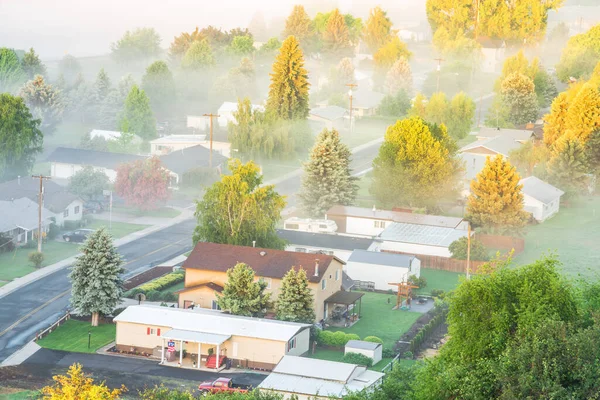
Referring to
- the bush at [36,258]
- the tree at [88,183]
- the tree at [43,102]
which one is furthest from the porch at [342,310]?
the tree at [43,102]

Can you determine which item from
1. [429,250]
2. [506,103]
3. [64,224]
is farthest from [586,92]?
[64,224]

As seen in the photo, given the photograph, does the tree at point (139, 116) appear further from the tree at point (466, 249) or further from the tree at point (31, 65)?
the tree at point (466, 249)

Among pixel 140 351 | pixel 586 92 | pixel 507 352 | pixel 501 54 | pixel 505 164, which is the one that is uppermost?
pixel 501 54

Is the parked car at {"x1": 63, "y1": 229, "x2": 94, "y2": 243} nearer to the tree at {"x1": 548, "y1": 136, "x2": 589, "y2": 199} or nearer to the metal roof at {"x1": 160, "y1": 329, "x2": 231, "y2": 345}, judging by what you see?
the metal roof at {"x1": 160, "y1": 329, "x2": 231, "y2": 345}

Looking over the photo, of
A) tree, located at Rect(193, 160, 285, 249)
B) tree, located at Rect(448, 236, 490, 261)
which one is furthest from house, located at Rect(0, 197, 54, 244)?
tree, located at Rect(448, 236, 490, 261)

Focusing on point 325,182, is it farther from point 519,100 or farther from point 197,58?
point 197,58

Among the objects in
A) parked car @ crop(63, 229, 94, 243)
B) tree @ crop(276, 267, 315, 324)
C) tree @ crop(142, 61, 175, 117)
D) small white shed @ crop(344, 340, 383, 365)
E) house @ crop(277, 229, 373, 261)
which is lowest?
small white shed @ crop(344, 340, 383, 365)

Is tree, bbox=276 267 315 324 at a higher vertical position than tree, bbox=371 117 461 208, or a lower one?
lower

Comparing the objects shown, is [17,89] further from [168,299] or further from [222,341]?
[222,341]

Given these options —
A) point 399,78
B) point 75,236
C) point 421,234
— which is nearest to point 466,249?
point 421,234
